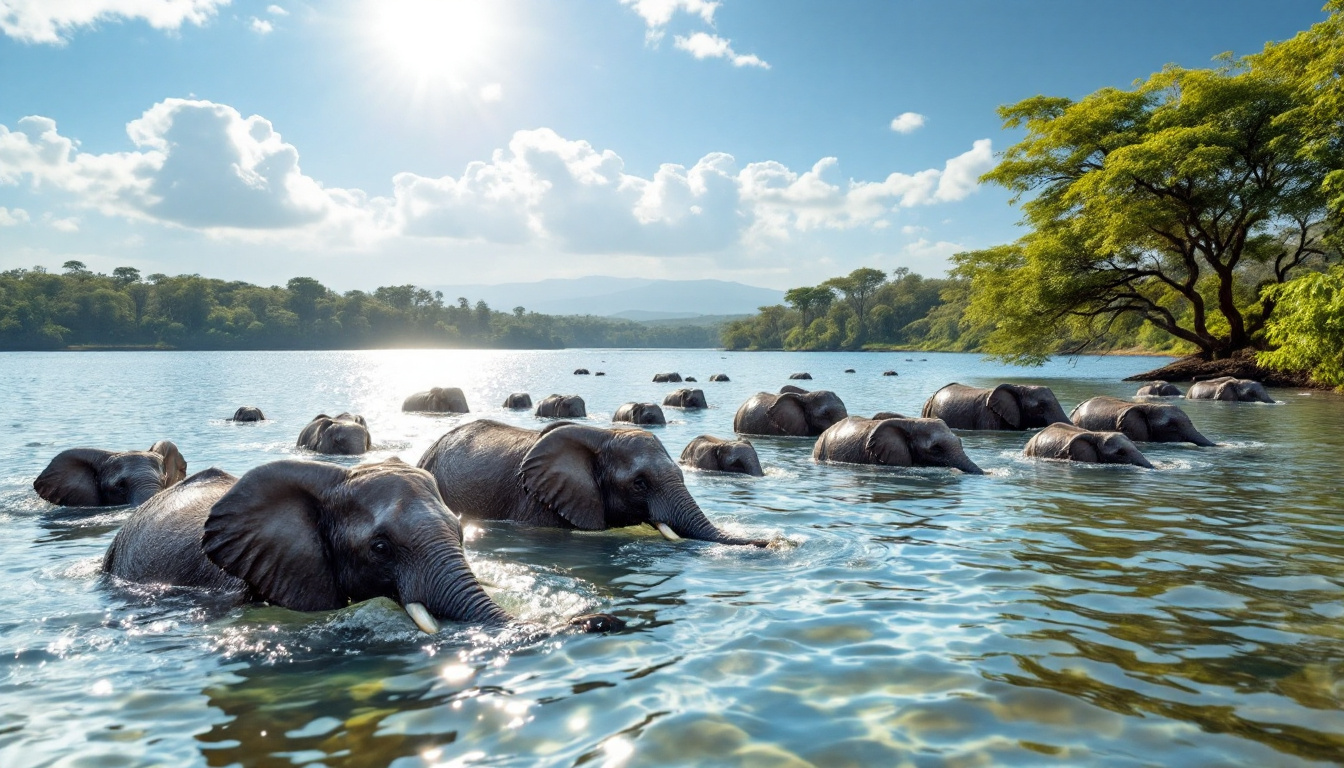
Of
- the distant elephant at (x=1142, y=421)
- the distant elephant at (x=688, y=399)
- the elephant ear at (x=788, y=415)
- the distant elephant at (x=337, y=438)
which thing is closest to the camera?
the distant elephant at (x=337, y=438)

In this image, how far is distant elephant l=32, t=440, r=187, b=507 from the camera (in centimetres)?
1259

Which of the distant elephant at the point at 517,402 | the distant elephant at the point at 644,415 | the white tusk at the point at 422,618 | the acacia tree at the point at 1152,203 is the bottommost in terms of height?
the distant elephant at the point at 517,402

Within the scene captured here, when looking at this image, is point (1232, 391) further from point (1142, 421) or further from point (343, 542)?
point (343, 542)

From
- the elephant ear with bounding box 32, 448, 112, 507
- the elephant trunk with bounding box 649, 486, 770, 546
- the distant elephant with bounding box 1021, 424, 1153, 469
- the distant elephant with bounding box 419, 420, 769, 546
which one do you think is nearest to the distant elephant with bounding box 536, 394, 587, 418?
the distant elephant with bounding box 1021, 424, 1153, 469

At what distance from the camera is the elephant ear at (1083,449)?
17.1 meters

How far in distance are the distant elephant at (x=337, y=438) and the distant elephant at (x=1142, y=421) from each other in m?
17.8

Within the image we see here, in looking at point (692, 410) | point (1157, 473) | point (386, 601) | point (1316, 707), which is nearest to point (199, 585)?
point (386, 601)

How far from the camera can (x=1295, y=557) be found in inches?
355

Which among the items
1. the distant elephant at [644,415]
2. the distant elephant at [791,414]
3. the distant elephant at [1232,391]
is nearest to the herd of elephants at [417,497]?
the distant elephant at [791,414]

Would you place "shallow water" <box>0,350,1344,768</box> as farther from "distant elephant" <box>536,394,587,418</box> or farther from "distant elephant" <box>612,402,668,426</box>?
"distant elephant" <box>536,394,587,418</box>

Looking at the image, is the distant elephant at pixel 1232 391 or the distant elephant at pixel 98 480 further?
the distant elephant at pixel 1232 391

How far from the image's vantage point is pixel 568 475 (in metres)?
10.1

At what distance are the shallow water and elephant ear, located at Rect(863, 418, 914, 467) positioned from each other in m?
5.04

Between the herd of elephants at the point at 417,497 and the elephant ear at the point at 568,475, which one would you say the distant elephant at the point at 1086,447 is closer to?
the herd of elephants at the point at 417,497
